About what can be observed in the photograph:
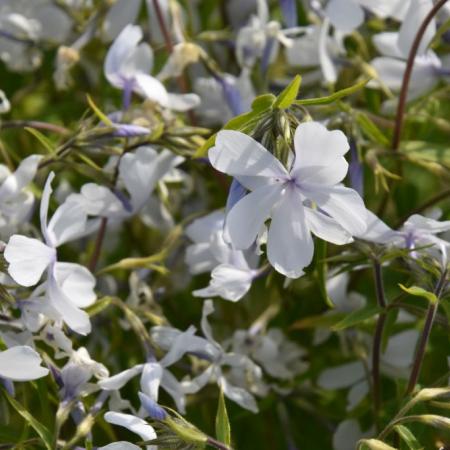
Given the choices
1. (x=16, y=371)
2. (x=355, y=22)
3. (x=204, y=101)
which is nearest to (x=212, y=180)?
(x=204, y=101)

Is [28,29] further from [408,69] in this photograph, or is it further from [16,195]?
[408,69]

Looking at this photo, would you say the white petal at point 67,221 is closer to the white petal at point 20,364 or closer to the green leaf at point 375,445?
the white petal at point 20,364

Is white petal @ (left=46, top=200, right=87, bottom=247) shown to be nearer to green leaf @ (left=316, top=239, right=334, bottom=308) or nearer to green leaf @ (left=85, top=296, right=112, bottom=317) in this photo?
green leaf @ (left=85, top=296, right=112, bottom=317)

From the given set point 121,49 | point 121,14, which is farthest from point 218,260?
point 121,14

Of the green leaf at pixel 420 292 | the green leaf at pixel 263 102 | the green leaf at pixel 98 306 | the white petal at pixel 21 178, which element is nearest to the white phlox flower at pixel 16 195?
the white petal at pixel 21 178

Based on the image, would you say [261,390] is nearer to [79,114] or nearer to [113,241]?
[113,241]

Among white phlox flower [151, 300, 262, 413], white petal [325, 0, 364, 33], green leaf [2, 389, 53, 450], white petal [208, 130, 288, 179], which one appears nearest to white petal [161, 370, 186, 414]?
white phlox flower [151, 300, 262, 413]
